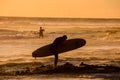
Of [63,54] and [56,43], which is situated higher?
[56,43]

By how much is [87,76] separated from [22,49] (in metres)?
→ 2.25

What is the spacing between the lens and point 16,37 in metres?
8.38

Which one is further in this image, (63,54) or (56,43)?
(63,54)

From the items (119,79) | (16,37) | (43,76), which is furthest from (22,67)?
(16,37)

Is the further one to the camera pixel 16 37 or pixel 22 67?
pixel 16 37

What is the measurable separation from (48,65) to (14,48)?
59.0 inches

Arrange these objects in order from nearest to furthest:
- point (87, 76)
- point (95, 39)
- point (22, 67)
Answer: point (87, 76) < point (22, 67) < point (95, 39)

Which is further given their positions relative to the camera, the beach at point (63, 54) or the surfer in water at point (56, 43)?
the beach at point (63, 54)

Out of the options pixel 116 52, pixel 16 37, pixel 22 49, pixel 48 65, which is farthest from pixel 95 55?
pixel 16 37

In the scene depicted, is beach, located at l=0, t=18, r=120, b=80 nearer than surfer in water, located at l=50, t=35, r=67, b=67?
No

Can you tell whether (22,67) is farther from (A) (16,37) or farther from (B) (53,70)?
(A) (16,37)

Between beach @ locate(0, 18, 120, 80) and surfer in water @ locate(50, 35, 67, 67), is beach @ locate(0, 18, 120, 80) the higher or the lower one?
the lower one

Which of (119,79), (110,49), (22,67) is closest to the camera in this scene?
(119,79)

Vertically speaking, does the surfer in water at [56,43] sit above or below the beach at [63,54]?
above
